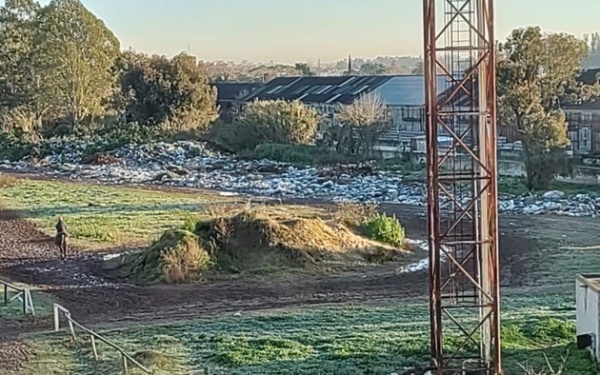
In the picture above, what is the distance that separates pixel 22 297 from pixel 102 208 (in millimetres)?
12974

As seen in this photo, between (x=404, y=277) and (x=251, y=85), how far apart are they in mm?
50990

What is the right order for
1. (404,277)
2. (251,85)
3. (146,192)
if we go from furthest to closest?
(251,85) < (146,192) < (404,277)

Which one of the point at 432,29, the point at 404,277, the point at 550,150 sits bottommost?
the point at 404,277

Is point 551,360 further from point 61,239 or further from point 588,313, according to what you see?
point 61,239

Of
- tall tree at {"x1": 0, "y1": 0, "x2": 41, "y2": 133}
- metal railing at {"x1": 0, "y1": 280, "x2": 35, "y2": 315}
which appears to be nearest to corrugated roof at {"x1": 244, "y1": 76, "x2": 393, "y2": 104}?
tall tree at {"x1": 0, "y1": 0, "x2": 41, "y2": 133}

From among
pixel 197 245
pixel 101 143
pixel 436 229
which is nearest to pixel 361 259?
pixel 197 245

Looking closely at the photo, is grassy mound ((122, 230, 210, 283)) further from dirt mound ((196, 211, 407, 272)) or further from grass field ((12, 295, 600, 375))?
grass field ((12, 295, 600, 375))

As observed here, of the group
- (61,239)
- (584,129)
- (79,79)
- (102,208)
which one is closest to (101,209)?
(102,208)

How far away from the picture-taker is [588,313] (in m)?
12.1

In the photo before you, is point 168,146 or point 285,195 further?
point 168,146

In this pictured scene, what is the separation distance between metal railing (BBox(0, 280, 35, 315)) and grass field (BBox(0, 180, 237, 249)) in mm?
5590

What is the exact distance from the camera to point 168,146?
44781 millimetres

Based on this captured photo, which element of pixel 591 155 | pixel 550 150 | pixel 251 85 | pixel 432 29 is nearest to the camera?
pixel 432 29

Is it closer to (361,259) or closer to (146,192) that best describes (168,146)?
(146,192)
